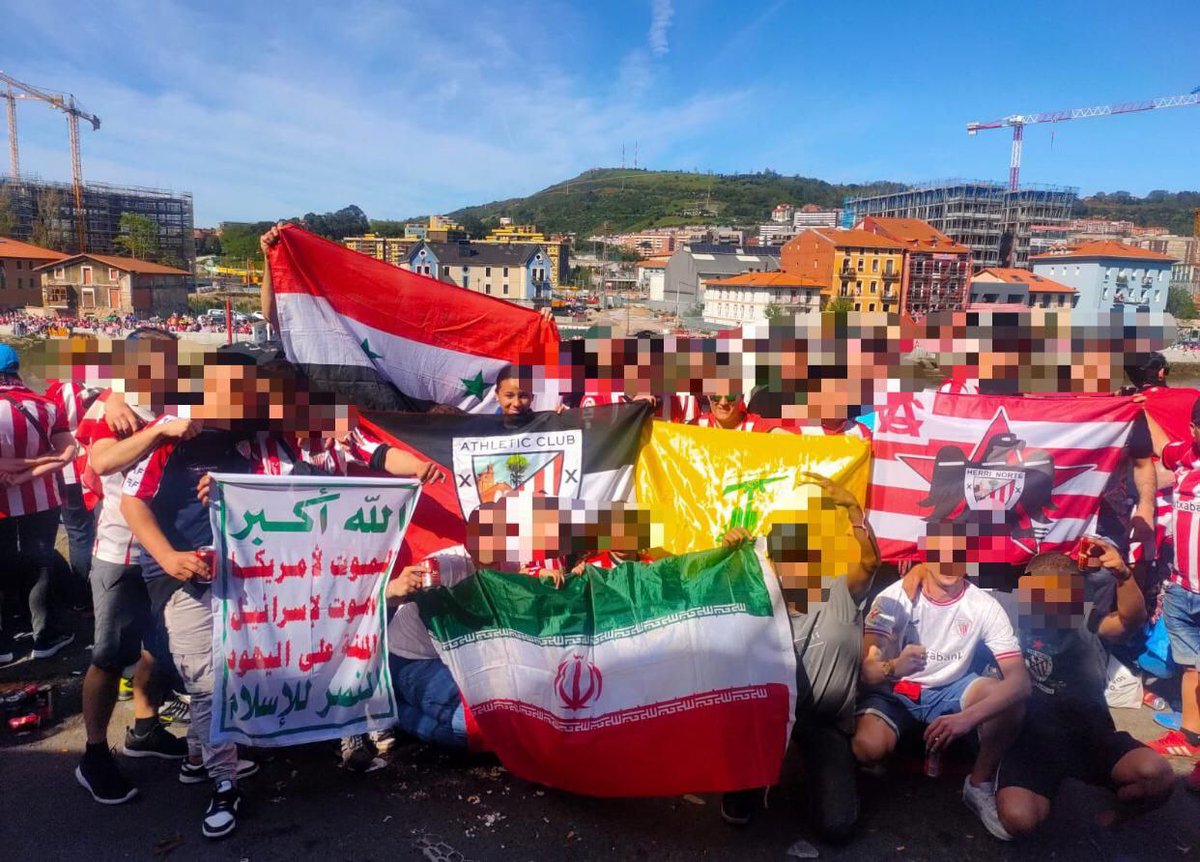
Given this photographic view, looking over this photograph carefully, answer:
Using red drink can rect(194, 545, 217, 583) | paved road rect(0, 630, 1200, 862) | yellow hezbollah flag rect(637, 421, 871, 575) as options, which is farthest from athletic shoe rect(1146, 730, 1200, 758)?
red drink can rect(194, 545, 217, 583)

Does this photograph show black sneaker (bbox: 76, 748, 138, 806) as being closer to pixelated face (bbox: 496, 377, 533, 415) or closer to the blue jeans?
the blue jeans

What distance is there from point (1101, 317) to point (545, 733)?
4.52m

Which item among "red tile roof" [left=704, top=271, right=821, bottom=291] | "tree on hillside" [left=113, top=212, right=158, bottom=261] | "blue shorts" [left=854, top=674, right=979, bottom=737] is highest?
"tree on hillside" [left=113, top=212, right=158, bottom=261]

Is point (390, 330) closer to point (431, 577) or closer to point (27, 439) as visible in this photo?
point (431, 577)

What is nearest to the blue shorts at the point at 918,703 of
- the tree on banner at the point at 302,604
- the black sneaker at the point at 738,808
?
the black sneaker at the point at 738,808

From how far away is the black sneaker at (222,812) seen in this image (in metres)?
3.49

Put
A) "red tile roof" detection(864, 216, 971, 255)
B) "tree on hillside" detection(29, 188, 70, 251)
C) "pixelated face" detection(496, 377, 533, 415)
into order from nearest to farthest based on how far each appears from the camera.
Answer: "pixelated face" detection(496, 377, 533, 415) < "red tile roof" detection(864, 216, 971, 255) < "tree on hillside" detection(29, 188, 70, 251)

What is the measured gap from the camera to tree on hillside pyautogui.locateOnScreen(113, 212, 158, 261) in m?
89.4

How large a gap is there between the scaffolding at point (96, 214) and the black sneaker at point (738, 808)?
105 metres

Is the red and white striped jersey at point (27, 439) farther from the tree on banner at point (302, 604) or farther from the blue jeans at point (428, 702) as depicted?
the blue jeans at point (428, 702)

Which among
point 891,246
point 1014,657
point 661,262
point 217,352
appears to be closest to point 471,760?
point 217,352

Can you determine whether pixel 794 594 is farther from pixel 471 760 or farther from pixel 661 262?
pixel 661 262

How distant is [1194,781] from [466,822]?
388cm

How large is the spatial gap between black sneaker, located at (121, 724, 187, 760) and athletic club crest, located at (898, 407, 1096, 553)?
14.7ft
